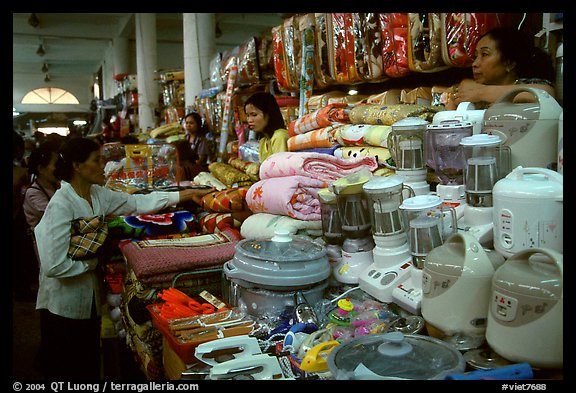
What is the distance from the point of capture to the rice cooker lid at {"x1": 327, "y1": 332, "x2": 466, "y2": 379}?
1.22 metres

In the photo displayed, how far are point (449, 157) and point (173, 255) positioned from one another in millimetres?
1167

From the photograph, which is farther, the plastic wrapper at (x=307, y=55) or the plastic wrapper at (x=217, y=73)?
the plastic wrapper at (x=217, y=73)

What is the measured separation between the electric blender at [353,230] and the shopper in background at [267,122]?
132 cm

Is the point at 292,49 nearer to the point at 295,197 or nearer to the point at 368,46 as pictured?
the point at 368,46

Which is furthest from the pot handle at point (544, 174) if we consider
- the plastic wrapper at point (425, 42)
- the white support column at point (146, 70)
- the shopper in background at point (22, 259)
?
the white support column at point (146, 70)

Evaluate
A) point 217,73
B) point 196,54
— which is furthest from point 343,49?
point 196,54

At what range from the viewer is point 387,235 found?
1734 mm

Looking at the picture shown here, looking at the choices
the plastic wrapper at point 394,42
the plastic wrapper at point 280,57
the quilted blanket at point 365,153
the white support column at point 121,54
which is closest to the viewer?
the quilted blanket at point 365,153

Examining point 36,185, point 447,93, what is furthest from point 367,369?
point 36,185

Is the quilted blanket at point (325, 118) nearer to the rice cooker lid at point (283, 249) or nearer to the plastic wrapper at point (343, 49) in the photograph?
the plastic wrapper at point (343, 49)

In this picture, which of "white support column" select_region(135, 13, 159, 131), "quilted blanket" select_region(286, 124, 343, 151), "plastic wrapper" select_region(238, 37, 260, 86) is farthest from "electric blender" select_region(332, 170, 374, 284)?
"white support column" select_region(135, 13, 159, 131)

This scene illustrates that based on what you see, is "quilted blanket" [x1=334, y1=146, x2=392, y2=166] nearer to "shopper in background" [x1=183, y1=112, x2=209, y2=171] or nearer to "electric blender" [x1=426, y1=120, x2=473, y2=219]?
"electric blender" [x1=426, y1=120, x2=473, y2=219]

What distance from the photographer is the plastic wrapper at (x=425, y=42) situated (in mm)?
2390

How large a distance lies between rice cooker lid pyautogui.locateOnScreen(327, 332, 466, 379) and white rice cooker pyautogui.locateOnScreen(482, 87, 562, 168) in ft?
2.18
